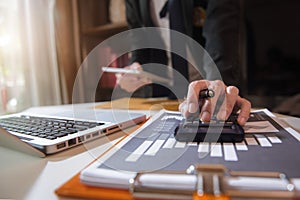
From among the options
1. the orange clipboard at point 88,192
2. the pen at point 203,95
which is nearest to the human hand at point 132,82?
the pen at point 203,95

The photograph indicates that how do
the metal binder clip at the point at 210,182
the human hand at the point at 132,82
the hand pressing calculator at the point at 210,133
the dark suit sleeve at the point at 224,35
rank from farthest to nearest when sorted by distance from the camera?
the human hand at the point at 132,82, the dark suit sleeve at the point at 224,35, the hand pressing calculator at the point at 210,133, the metal binder clip at the point at 210,182

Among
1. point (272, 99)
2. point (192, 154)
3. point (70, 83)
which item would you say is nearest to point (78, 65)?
point (70, 83)

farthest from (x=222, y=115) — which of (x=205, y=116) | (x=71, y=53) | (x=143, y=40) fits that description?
(x=71, y=53)

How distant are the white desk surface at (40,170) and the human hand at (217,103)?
5.8 inches

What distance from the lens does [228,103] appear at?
492 mm

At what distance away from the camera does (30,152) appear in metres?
0.39

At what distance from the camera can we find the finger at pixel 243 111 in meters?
0.47

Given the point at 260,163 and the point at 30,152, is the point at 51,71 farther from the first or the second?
the point at 260,163

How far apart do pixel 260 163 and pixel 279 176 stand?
2.0 inches

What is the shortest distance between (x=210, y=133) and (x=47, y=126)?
0.29 meters

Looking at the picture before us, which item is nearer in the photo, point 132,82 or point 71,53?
point 132,82

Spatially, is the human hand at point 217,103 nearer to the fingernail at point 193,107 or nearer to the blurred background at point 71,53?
the fingernail at point 193,107

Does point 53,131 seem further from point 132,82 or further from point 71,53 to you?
point 71,53

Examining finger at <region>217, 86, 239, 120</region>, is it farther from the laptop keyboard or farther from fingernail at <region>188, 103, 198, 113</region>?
the laptop keyboard
